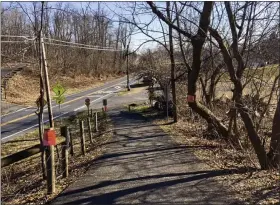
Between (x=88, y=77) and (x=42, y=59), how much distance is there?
5915 cm

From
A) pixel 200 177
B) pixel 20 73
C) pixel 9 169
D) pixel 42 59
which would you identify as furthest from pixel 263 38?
pixel 20 73

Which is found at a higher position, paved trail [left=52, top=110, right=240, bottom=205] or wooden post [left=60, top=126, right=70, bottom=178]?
wooden post [left=60, top=126, right=70, bottom=178]

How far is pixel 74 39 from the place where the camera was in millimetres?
86688

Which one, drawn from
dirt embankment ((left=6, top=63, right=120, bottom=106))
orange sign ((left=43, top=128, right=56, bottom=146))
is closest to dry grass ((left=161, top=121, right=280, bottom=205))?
orange sign ((left=43, top=128, right=56, bottom=146))

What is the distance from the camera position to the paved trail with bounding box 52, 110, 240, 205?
7000 millimetres

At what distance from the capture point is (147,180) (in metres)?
8.25

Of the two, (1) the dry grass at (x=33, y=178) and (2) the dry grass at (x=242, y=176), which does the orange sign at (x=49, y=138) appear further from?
(2) the dry grass at (x=242, y=176)

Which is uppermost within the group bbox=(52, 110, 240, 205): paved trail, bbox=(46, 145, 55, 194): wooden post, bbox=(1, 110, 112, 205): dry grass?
bbox=(46, 145, 55, 194): wooden post

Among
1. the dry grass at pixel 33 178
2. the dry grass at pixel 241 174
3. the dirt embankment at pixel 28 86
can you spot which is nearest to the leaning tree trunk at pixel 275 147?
the dry grass at pixel 241 174

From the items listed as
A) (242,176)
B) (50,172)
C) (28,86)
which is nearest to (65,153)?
(50,172)

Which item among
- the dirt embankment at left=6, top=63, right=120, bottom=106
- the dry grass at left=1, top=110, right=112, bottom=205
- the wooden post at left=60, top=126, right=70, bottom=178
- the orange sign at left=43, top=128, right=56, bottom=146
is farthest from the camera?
the dirt embankment at left=6, top=63, right=120, bottom=106

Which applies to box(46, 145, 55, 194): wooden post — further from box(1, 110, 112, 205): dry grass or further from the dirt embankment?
the dirt embankment

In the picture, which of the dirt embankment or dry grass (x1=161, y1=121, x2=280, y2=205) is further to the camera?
the dirt embankment

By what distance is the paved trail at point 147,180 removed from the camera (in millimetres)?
7000
